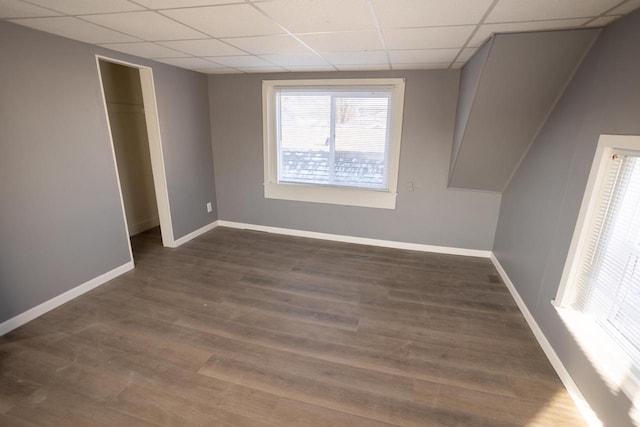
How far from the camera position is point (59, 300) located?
264 centimetres

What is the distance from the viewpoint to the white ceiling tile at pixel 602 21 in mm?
1783

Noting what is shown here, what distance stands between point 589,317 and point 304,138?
337 centimetres

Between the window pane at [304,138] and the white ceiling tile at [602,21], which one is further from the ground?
the white ceiling tile at [602,21]

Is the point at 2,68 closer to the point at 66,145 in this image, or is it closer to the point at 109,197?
the point at 66,145

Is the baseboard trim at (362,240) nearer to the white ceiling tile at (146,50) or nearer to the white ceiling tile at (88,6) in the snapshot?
the white ceiling tile at (146,50)

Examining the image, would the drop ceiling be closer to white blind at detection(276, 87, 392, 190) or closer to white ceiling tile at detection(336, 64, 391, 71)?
white ceiling tile at detection(336, 64, 391, 71)

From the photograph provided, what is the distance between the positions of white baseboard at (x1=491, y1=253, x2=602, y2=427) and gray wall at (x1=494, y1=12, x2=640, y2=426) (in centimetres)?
4

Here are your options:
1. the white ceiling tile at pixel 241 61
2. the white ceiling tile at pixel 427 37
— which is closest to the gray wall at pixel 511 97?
the white ceiling tile at pixel 427 37

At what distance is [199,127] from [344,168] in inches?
82.6

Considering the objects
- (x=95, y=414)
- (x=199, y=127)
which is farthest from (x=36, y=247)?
(x=199, y=127)

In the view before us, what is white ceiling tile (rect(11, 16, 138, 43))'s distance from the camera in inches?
81.4

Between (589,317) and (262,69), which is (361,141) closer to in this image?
(262,69)

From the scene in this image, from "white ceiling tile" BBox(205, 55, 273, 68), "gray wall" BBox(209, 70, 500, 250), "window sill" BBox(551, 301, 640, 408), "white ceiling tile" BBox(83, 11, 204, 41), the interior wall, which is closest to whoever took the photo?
"window sill" BBox(551, 301, 640, 408)

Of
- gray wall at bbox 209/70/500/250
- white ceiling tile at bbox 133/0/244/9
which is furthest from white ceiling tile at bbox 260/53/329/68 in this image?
white ceiling tile at bbox 133/0/244/9
